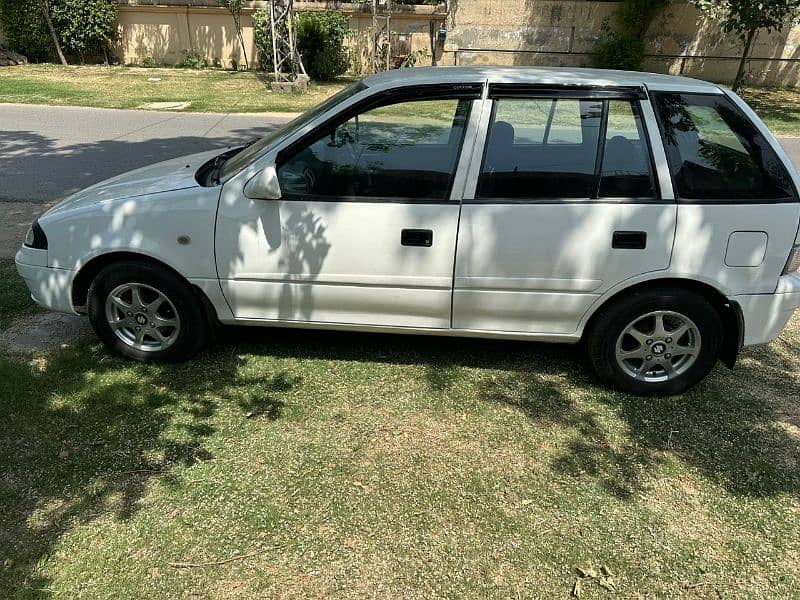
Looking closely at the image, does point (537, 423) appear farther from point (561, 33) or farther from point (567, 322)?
point (561, 33)

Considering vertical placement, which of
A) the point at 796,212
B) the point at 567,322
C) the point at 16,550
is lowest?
the point at 16,550

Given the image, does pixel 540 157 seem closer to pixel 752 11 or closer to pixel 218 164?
pixel 218 164

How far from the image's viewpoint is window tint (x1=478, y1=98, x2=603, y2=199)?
3445mm

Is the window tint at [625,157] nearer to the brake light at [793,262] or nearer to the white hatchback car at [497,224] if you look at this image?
the white hatchback car at [497,224]

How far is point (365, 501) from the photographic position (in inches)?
116

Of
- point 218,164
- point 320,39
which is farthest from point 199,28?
point 218,164

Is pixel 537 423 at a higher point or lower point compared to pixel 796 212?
lower

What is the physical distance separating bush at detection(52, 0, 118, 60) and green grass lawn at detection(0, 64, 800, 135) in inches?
40.9

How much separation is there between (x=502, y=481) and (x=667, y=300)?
1.37 m

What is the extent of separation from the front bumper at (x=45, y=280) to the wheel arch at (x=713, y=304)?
3.10 m

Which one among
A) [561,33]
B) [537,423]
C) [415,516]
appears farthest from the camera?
[561,33]

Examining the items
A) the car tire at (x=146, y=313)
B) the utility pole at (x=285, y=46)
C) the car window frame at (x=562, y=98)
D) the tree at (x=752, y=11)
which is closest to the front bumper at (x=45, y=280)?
the car tire at (x=146, y=313)

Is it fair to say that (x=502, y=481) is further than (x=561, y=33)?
No

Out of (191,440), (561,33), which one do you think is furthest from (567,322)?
(561,33)
